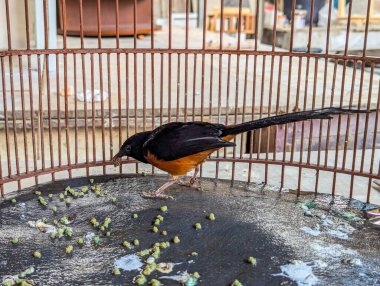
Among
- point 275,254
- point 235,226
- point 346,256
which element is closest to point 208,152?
point 235,226

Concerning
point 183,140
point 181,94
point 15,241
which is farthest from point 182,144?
point 181,94

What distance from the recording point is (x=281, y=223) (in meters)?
2.95

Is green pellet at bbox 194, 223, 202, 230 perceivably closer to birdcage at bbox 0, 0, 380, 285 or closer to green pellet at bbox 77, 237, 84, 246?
green pellet at bbox 77, 237, 84, 246

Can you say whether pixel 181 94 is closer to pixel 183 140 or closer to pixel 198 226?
pixel 183 140

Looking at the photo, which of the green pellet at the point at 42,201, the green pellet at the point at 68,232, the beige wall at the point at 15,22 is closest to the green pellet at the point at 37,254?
the green pellet at the point at 68,232

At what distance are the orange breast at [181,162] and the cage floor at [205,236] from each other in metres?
0.20

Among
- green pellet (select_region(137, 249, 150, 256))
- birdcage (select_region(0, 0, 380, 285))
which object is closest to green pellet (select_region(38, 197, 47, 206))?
birdcage (select_region(0, 0, 380, 285))

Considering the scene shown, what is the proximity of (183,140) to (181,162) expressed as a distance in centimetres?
13

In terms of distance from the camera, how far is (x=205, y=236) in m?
2.78

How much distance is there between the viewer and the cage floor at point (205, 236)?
7.93ft

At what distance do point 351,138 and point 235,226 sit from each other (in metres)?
3.56

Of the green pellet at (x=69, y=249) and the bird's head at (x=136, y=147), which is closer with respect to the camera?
the green pellet at (x=69, y=249)

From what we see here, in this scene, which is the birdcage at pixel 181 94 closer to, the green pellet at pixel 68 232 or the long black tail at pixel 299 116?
the long black tail at pixel 299 116

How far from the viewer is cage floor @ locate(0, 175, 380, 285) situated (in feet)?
7.93
